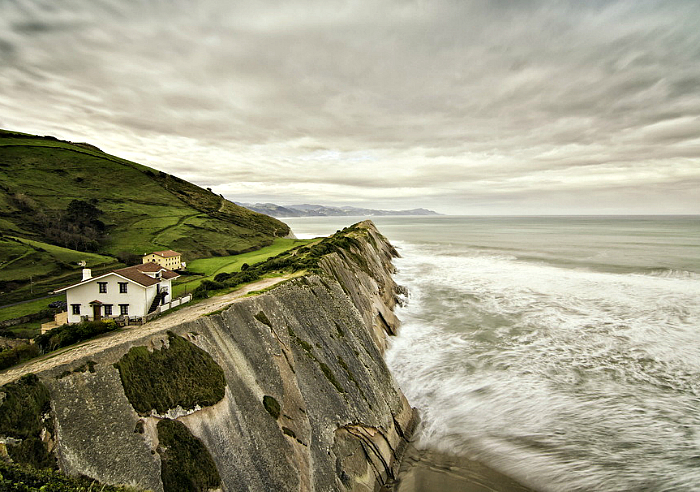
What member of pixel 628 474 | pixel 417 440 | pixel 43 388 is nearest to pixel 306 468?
pixel 417 440

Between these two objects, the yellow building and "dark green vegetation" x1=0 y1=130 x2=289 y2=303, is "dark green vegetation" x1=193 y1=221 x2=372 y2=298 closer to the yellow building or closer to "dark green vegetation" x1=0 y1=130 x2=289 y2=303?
the yellow building

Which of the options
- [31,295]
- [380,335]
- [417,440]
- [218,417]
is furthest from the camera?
[31,295]

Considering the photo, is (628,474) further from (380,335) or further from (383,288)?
(383,288)

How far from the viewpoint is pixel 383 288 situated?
34.4 metres

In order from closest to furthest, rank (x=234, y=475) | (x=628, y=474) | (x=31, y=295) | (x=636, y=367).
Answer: (x=234, y=475) < (x=628, y=474) < (x=636, y=367) < (x=31, y=295)

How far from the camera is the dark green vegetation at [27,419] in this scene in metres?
6.87

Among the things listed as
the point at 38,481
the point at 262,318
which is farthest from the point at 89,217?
the point at 38,481

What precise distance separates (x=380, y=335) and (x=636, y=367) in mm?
18589

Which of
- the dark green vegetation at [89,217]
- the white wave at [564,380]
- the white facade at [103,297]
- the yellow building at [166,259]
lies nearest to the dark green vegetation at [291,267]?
the white facade at [103,297]

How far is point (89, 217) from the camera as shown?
63.1 m

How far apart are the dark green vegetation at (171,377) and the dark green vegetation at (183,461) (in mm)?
664

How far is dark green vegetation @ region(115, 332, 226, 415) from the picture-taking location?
926cm

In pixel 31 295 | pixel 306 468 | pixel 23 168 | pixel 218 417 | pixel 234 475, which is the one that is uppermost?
pixel 23 168

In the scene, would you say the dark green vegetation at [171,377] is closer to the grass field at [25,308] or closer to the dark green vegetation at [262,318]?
the dark green vegetation at [262,318]
